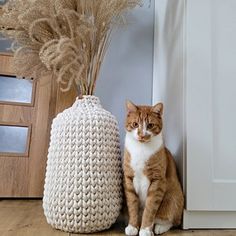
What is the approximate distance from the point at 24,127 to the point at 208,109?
0.84 meters

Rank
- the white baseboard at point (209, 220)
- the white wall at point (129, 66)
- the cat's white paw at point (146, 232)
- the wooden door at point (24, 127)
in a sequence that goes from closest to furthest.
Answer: the cat's white paw at point (146, 232), the white baseboard at point (209, 220), the wooden door at point (24, 127), the white wall at point (129, 66)

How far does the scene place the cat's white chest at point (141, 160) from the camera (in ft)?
2.63

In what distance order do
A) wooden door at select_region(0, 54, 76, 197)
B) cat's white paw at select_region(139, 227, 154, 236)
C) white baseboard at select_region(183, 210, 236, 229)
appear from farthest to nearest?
wooden door at select_region(0, 54, 76, 197) → white baseboard at select_region(183, 210, 236, 229) → cat's white paw at select_region(139, 227, 154, 236)

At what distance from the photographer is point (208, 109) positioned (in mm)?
865

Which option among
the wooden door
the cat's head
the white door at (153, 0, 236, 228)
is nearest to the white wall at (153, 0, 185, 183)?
the white door at (153, 0, 236, 228)

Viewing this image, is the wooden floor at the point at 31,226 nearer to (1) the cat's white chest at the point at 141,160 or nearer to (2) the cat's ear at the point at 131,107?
(1) the cat's white chest at the point at 141,160

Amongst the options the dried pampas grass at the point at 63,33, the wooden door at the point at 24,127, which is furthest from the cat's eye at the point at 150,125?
the wooden door at the point at 24,127

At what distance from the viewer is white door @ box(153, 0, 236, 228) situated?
0.83m

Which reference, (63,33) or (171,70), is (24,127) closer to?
(63,33)

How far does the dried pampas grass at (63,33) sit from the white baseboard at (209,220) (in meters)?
0.56

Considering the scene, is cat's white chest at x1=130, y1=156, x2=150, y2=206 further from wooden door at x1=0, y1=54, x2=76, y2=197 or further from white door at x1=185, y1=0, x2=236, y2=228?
wooden door at x1=0, y1=54, x2=76, y2=197

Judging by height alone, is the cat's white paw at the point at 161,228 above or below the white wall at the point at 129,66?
below

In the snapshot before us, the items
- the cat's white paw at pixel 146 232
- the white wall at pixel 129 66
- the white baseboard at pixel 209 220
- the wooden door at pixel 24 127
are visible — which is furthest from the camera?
the white wall at pixel 129 66

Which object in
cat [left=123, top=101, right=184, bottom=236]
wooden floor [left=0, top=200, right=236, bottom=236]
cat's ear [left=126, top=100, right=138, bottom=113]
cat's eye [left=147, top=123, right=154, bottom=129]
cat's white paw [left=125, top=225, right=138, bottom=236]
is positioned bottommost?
wooden floor [left=0, top=200, right=236, bottom=236]
